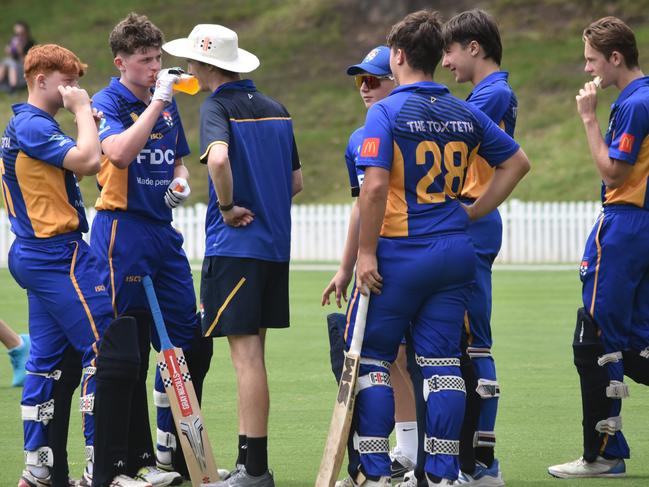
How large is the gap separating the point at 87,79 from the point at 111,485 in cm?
2836

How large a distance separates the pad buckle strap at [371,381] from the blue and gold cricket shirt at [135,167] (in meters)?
1.58

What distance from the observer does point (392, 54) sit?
609 cm

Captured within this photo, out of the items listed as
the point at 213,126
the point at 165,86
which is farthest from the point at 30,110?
the point at 213,126

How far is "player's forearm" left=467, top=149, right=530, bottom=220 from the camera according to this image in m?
6.34

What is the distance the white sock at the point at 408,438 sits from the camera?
6.93 metres

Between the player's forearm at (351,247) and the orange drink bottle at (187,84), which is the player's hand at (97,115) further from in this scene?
the player's forearm at (351,247)

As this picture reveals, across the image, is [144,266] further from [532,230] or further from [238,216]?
[532,230]

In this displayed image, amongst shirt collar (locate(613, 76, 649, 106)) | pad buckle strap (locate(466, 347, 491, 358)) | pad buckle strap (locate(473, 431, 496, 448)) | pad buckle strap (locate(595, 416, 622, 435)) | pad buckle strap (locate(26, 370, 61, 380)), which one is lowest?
pad buckle strap (locate(473, 431, 496, 448))

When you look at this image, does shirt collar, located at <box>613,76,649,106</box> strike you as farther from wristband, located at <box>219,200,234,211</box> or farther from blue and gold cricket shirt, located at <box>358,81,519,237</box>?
wristband, located at <box>219,200,234,211</box>

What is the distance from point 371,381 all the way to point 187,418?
3.58 feet

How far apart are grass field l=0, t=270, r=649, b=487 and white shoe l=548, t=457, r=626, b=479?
0.08m

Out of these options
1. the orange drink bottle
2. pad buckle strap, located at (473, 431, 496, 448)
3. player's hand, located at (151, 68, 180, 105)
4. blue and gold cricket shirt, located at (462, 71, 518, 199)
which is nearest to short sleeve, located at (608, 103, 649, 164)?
blue and gold cricket shirt, located at (462, 71, 518, 199)

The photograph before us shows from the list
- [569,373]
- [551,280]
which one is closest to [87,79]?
[551,280]

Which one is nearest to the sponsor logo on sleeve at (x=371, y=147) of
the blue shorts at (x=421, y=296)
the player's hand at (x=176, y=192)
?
the blue shorts at (x=421, y=296)
